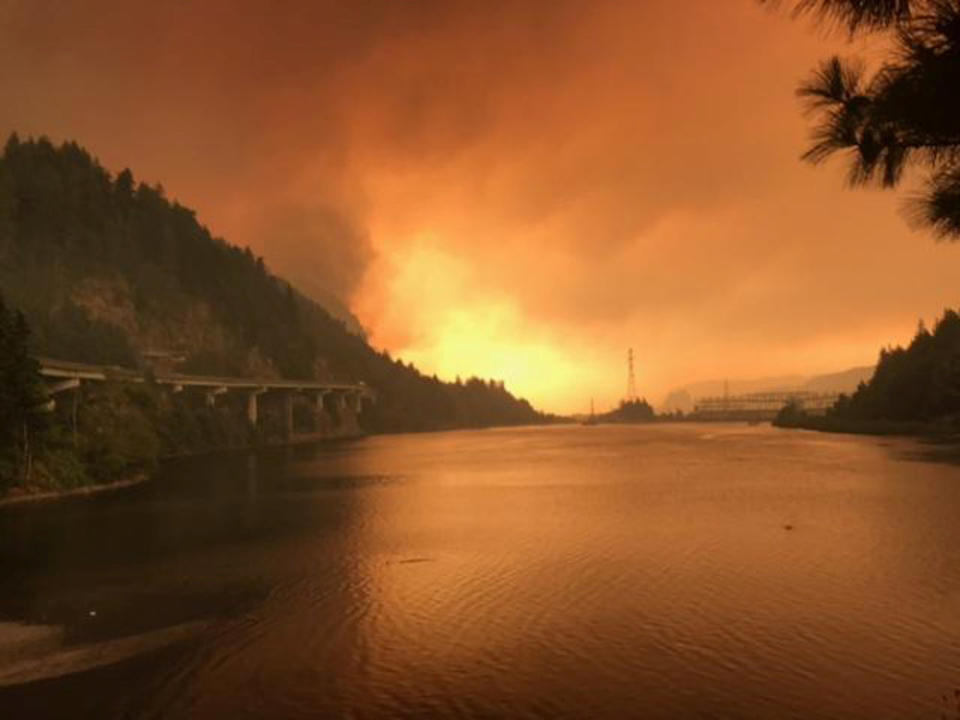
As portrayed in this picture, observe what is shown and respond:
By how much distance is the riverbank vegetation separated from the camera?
14438 centimetres

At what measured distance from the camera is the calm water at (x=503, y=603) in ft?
74.1

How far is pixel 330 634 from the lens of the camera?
2895 cm

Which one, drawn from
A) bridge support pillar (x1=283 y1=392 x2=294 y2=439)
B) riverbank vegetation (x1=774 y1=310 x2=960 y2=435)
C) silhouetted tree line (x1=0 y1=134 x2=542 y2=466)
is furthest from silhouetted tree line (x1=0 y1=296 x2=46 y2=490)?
riverbank vegetation (x1=774 y1=310 x2=960 y2=435)

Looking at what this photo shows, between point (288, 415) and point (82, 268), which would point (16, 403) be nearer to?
point (82, 268)

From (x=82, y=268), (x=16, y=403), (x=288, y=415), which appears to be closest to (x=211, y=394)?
(x=288, y=415)

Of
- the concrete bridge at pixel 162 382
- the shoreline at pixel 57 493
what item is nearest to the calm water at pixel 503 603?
the shoreline at pixel 57 493

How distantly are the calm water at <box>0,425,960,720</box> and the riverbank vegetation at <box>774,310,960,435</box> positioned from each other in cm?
8642

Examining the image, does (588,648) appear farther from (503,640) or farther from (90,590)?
(90,590)

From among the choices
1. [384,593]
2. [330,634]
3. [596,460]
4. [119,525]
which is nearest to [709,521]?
[384,593]

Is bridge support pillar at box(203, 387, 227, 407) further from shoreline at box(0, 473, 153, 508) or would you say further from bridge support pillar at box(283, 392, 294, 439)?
shoreline at box(0, 473, 153, 508)

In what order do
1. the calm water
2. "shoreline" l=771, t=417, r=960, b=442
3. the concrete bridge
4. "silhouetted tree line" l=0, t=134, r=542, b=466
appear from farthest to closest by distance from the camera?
1. "shoreline" l=771, t=417, r=960, b=442
2. "silhouetted tree line" l=0, t=134, r=542, b=466
3. the concrete bridge
4. the calm water

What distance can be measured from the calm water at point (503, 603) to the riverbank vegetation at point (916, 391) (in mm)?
86423

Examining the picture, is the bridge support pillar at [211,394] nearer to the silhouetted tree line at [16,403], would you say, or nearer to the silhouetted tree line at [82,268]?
the silhouetted tree line at [82,268]

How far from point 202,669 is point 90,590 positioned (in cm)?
1410
